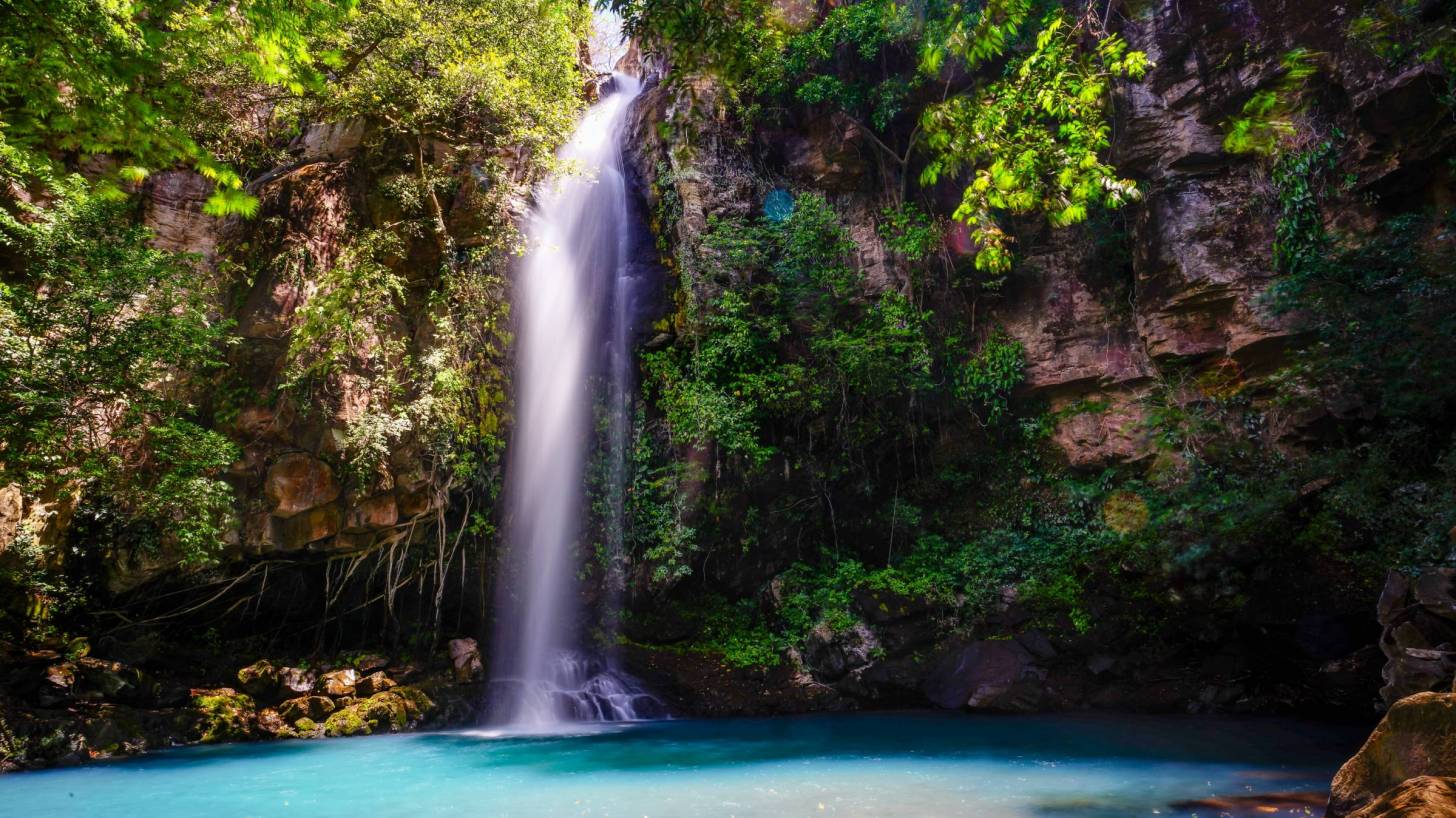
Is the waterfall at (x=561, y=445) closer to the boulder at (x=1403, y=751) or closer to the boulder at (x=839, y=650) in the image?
the boulder at (x=839, y=650)

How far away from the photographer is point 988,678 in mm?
10562

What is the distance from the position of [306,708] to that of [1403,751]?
35.3 feet

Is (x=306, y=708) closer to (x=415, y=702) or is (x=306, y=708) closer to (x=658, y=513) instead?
(x=415, y=702)

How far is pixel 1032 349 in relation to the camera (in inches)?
531

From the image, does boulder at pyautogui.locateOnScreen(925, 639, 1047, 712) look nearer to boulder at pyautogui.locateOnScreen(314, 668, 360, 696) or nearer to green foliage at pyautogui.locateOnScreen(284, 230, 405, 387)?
boulder at pyautogui.locateOnScreen(314, 668, 360, 696)

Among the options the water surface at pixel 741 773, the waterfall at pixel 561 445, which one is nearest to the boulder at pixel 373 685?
the water surface at pixel 741 773

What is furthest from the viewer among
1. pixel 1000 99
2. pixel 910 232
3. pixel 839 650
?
pixel 910 232

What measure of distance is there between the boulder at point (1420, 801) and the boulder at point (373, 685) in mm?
10657

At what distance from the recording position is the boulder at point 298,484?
9695 millimetres

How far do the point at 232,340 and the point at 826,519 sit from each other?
9.43 m

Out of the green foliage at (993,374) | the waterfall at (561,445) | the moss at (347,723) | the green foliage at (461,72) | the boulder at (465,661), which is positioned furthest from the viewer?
the green foliage at (993,374)

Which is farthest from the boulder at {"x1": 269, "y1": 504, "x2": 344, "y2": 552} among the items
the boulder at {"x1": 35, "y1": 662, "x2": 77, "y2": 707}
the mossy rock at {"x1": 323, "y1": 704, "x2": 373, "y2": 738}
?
the boulder at {"x1": 35, "y1": 662, "x2": 77, "y2": 707}

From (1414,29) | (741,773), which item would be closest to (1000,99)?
(741,773)

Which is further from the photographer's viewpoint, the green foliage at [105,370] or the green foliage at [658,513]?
the green foliage at [658,513]
